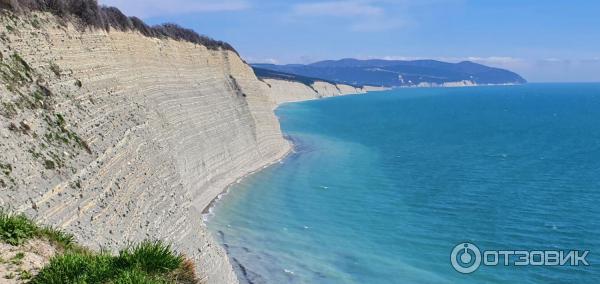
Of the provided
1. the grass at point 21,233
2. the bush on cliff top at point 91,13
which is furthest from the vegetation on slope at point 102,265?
the bush on cliff top at point 91,13

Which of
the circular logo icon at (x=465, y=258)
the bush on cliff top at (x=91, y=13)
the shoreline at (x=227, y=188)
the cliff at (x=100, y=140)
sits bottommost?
the shoreline at (x=227, y=188)

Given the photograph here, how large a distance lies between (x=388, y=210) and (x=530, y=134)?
54.0 m

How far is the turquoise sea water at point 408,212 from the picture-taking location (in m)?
26.5

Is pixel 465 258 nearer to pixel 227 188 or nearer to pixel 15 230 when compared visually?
pixel 227 188

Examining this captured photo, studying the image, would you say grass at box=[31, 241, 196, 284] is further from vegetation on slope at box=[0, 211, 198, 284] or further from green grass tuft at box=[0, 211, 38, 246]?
green grass tuft at box=[0, 211, 38, 246]

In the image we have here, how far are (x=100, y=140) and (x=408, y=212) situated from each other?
21976 millimetres

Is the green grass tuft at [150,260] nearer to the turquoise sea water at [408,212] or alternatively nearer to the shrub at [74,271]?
the shrub at [74,271]

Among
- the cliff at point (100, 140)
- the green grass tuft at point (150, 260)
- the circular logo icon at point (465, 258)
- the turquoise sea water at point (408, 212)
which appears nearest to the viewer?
the green grass tuft at point (150, 260)

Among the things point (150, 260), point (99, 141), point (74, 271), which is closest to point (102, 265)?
point (74, 271)

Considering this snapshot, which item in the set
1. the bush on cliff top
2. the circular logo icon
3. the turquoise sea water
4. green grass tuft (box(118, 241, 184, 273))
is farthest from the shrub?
the circular logo icon

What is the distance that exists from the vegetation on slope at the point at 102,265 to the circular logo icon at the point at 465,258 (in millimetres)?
20931

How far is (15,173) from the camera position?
48.5ft

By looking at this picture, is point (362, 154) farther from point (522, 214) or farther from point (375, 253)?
point (375, 253)

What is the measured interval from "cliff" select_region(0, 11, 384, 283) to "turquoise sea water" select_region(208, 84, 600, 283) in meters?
4.61
